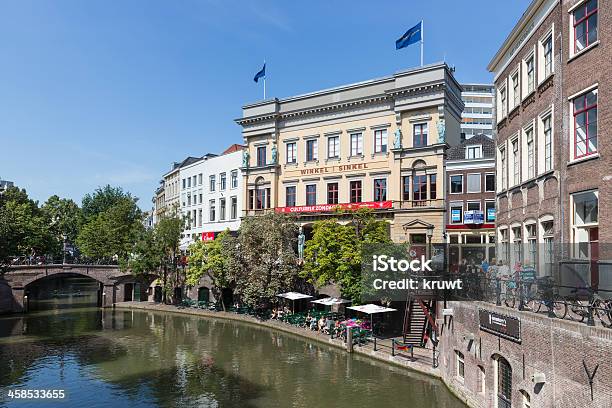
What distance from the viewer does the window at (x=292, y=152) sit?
2023 inches

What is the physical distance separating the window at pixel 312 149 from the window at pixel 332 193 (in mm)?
3439

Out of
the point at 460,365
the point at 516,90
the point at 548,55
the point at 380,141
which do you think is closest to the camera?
the point at 548,55

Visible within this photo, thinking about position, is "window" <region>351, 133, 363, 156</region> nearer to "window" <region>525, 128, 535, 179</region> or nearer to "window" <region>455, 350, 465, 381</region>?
"window" <region>525, 128, 535, 179</region>

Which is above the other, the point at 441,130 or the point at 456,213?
the point at 441,130

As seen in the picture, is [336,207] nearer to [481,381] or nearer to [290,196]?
[290,196]

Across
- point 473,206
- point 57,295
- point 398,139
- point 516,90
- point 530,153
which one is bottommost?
point 57,295

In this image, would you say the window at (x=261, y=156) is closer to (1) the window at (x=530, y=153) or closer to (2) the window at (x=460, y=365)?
(1) the window at (x=530, y=153)

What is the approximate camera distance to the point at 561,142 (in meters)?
17.4

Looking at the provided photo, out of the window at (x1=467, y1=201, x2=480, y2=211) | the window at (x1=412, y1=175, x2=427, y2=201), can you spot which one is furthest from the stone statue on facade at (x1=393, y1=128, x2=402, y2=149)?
the window at (x1=467, y1=201, x2=480, y2=211)

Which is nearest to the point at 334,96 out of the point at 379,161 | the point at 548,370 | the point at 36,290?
the point at 379,161

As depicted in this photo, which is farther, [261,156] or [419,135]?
[261,156]

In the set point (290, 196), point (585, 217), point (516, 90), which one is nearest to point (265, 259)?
point (290, 196)

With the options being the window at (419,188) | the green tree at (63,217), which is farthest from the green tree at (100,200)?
the window at (419,188)

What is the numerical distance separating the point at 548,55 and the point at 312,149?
32191mm
